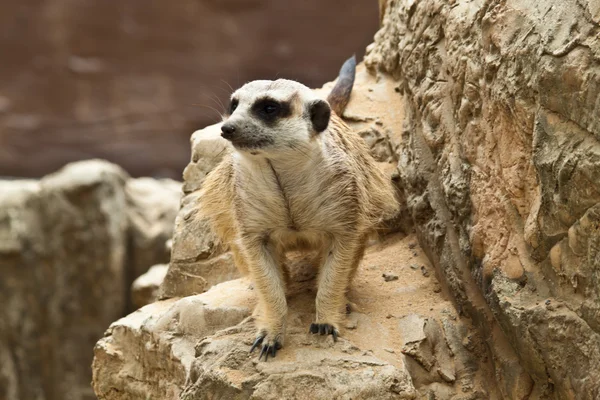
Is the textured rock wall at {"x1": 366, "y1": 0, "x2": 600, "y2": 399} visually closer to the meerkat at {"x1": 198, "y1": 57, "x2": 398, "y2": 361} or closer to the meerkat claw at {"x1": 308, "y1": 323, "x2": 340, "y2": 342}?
the meerkat at {"x1": 198, "y1": 57, "x2": 398, "y2": 361}

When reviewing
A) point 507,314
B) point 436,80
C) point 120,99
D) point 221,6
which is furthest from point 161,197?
point 507,314

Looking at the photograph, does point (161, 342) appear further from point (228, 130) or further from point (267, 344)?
point (228, 130)

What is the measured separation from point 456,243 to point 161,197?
491cm

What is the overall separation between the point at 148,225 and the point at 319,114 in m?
4.89

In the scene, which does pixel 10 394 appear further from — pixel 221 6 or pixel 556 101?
pixel 556 101

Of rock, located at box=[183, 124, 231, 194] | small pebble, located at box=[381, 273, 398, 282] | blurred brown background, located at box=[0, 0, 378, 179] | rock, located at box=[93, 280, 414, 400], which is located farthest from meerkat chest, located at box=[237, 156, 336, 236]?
blurred brown background, located at box=[0, 0, 378, 179]

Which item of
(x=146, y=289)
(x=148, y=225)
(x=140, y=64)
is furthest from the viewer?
(x=140, y=64)

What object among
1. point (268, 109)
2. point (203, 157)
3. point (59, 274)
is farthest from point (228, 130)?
point (59, 274)

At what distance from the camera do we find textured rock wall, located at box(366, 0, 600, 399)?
7.05 ft

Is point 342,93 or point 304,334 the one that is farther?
point 342,93

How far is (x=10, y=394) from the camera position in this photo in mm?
7145

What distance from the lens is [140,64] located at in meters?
7.64

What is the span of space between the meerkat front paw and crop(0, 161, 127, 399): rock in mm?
4734

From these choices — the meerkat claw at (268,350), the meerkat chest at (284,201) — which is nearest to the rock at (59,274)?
the meerkat chest at (284,201)
